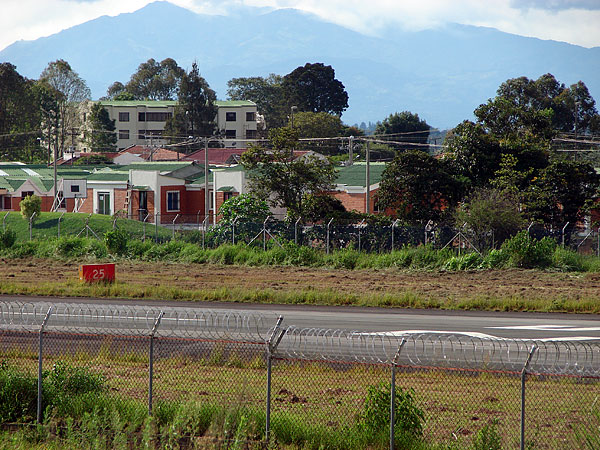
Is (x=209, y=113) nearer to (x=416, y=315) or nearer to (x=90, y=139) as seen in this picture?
(x=90, y=139)

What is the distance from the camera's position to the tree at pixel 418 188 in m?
41.8

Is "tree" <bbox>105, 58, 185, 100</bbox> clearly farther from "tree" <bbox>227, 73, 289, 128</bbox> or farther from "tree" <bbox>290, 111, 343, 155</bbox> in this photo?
"tree" <bbox>290, 111, 343, 155</bbox>

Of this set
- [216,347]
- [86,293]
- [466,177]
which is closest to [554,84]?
[466,177]

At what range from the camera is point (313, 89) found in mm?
130375

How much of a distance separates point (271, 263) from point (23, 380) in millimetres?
25251

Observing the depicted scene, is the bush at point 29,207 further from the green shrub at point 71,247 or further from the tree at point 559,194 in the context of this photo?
the tree at point 559,194

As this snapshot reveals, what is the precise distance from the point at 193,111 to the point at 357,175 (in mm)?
56347

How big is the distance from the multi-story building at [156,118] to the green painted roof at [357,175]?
59.1 m

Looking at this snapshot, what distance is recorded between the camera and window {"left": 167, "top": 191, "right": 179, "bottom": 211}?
217 ft

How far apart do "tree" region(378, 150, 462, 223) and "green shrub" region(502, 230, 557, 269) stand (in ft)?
23.0

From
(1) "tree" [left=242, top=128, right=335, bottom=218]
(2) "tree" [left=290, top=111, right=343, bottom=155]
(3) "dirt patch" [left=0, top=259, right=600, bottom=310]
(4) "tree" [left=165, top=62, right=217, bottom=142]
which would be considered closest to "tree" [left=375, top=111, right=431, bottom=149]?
(2) "tree" [left=290, top=111, right=343, bottom=155]

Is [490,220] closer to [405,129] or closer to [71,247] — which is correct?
[71,247]

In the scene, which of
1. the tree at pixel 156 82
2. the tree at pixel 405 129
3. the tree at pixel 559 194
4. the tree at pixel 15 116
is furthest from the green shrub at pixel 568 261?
the tree at pixel 156 82

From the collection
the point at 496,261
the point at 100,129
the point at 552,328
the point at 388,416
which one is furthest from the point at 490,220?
the point at 100,129
